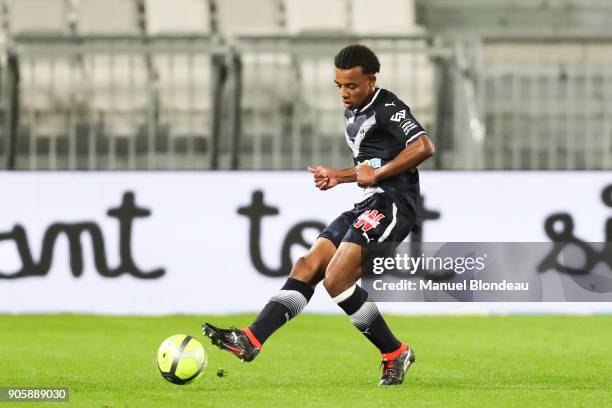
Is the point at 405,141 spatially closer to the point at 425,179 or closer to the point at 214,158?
the point at 425,179

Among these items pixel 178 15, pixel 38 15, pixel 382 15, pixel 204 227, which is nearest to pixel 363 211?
pixel 204 227

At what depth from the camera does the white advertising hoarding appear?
12.3 m

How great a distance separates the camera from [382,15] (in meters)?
15.6

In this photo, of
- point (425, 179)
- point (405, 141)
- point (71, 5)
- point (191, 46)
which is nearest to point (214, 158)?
point (191, 46)

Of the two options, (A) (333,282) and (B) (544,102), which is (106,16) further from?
(A) (333,282)

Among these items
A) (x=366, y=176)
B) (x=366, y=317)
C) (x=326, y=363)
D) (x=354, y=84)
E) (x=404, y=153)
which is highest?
(x=354, y=84)

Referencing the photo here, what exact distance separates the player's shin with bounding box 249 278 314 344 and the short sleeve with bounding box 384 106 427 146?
909 millimetres

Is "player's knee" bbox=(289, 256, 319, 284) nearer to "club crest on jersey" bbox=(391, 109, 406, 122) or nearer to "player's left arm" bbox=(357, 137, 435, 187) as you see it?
"player's left arm" bbox=(357, 137, 435, 187)

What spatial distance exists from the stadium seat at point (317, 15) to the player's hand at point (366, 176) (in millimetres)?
8367

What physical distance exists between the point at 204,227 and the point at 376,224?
5.32 metres

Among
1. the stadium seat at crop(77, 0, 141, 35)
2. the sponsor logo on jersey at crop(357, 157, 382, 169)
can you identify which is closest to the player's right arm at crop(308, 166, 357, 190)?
the sponsor logo on jersey at crop(357, 157, 382, 169)

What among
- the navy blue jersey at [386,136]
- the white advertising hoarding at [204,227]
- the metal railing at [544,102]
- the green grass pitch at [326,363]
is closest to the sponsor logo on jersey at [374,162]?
the navy blue jersey at [386,136]

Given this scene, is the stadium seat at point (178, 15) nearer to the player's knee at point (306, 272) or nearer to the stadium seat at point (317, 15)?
the stadium seat at point (317, 15)

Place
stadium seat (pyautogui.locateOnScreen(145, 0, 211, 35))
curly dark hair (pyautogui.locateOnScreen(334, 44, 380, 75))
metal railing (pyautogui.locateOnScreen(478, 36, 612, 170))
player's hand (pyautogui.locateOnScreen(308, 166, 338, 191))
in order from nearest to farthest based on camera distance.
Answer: player's hand (pyautogui.locateOnScreen(308, 166, 338, 191)) → curly dark hair (pyautogui.locateOnScreen(334, 44, 380, 75)) → metal railing (pyautogui.locateOnScreen(478, 36, 612, 170)) → stadium seat (pyautogui.locateOnScreen(145, 0, 211, 35))
